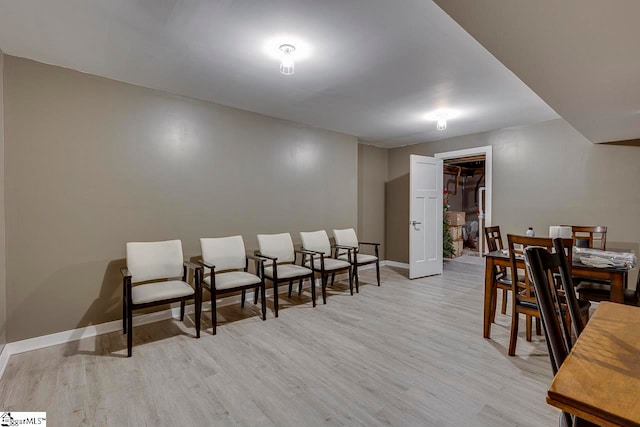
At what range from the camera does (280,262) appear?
4008 millimetres

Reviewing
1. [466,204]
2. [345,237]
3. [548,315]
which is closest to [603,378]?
[548,315]

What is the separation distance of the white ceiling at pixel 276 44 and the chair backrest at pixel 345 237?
1819mm

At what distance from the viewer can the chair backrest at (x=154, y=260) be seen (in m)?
2.86

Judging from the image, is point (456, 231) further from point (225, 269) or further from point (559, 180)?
point (225, 269)

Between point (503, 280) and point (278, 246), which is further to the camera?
point (278, 246)

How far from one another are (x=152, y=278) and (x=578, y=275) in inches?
143

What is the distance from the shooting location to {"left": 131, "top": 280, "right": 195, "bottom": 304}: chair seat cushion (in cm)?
253

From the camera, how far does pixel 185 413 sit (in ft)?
5.91

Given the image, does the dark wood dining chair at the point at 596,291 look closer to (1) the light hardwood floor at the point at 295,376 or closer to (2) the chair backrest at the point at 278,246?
(1) the light hardwood floor at the point at 295,376

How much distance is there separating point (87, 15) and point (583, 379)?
119 inches

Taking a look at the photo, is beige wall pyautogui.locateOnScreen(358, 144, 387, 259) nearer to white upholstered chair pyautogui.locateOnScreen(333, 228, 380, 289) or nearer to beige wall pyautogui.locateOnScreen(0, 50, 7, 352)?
white upholstered chair pyautogui.locateOnScreen(333, 228, 380, 289)

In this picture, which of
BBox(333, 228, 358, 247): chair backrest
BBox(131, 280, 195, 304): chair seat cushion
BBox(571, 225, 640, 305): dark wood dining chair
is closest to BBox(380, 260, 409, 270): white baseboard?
BBox(333, 228, 358, 247): chair backrest

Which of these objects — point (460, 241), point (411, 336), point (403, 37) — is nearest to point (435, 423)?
point (411, 336)

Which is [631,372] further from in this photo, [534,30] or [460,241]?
[460,241]
